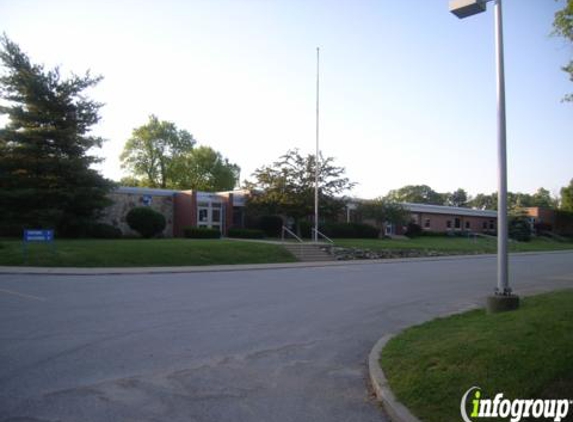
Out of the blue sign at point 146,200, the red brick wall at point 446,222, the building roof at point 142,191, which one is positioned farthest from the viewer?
the red brick wall at point 446,222

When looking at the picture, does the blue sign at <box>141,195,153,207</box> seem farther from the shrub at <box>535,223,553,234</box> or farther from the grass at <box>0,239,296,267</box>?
the shrub at <box>535,223,553,234</box>

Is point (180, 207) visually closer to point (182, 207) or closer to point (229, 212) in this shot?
point (182, 207)

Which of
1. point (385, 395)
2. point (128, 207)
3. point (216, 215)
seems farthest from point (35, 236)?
point (216, 215)

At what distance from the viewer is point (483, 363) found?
17.0ft

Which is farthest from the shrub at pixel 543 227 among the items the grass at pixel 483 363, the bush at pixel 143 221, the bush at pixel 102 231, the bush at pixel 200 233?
the grass at pixel 483 363

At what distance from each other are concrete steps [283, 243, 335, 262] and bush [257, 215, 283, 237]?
40.2ft

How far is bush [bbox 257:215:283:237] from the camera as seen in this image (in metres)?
40.2

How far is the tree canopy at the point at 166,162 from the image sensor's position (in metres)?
68.6

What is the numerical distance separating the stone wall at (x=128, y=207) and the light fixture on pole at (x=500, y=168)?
2908cm

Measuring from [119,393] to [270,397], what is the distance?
164cm

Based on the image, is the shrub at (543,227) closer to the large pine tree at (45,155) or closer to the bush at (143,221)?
the bush at (143,221)

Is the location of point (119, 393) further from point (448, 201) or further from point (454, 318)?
point (448, 201)

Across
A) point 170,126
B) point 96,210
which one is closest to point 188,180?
point 170,126

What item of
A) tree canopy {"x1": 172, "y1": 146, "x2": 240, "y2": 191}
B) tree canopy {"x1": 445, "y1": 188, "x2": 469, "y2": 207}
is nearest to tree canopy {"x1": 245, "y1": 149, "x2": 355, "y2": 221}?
tree canopy {"x1": 172, "y1": 146, "x2": 240, "y2": 191}
